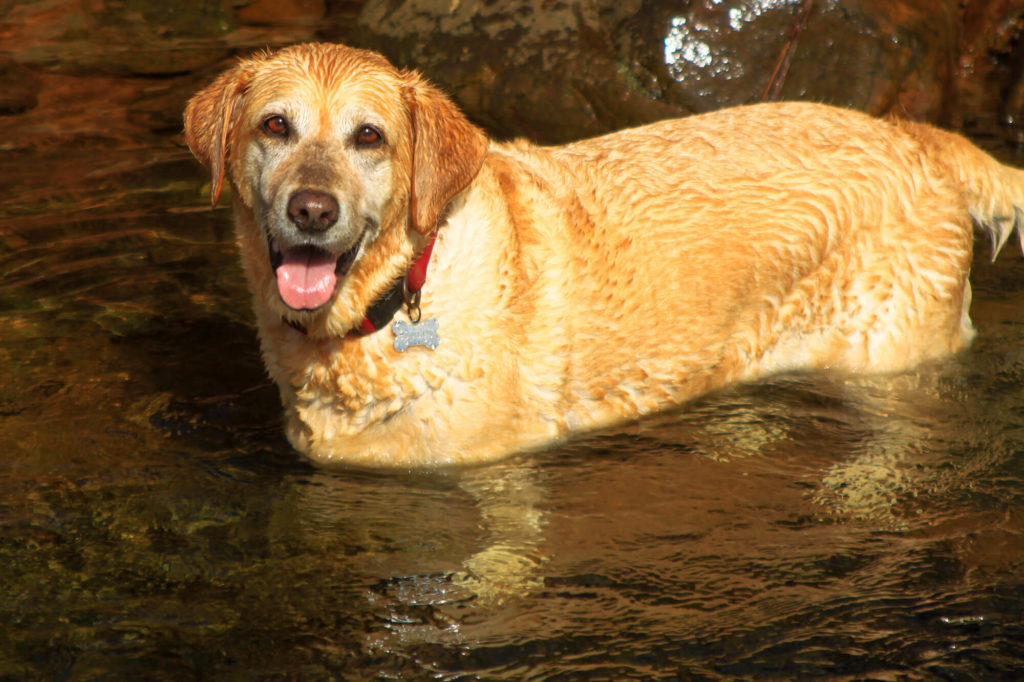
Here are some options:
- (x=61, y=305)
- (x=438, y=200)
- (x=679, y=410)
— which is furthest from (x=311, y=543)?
(x=61, y=305)

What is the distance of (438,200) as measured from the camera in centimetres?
437

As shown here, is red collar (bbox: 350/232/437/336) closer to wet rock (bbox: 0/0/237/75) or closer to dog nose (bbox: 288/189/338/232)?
dog nose (bbox: 288/189/338/232)

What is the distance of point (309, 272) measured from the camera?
4.31m

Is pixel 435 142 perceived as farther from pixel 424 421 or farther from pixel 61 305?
pixel 61 305

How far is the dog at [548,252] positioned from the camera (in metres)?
4.32

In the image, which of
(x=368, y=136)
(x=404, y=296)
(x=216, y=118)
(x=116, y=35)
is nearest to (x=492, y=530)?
(x=404, y=296)

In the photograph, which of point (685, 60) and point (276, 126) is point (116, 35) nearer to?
point (685, 60)

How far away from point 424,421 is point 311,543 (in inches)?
27.1

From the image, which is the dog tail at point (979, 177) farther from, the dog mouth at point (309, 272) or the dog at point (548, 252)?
the dog mouth at point (309, 272)

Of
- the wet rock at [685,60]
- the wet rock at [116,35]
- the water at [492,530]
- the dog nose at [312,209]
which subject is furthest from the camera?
the wet rock at [116,35]

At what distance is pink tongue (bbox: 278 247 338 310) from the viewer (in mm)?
4258

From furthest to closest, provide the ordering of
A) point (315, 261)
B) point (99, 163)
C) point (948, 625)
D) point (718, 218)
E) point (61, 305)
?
1. point (99, 163)
2. point (61, 305)
3. point (718, 218)
4. point (315, 261)
5. point (948, 625)

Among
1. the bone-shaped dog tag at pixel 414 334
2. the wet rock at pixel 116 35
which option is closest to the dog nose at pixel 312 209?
the bone-shaped dog tag at pixel 414 334

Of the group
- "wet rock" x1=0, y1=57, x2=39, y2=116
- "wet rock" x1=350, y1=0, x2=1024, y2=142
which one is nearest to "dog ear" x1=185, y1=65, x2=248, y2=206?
"wet rock" x1=350, y1=0, x2=1024, y2=142
